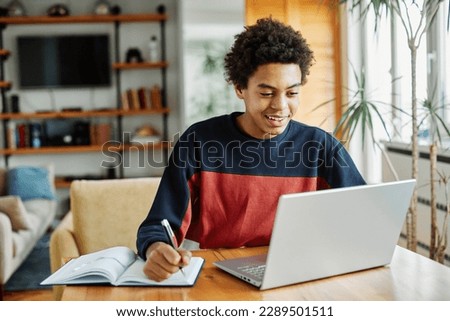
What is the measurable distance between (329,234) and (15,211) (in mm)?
2689

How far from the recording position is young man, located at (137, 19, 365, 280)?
Answer: 1.35 meters

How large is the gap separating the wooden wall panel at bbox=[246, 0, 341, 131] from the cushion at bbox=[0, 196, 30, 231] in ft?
5.65

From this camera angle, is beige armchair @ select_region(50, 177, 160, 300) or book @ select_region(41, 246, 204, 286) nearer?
book @ select_region(41, 246, 204, 286)

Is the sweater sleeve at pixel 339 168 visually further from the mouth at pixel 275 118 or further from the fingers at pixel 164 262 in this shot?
the fingers at pixel 164 262

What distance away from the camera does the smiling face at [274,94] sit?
132 cm

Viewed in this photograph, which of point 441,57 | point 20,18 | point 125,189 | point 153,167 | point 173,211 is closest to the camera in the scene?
point 173,211

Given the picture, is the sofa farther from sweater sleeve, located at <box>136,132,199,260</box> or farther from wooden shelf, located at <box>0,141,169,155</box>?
sweater sleeve, located at <box>136,132,199,260</box>

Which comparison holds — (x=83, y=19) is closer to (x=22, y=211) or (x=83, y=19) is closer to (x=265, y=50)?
(x=22, y=211)


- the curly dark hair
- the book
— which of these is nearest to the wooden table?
the book

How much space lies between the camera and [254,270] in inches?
43.2

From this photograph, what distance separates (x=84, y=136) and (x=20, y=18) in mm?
1196

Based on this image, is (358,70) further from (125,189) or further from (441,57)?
(125,189)
